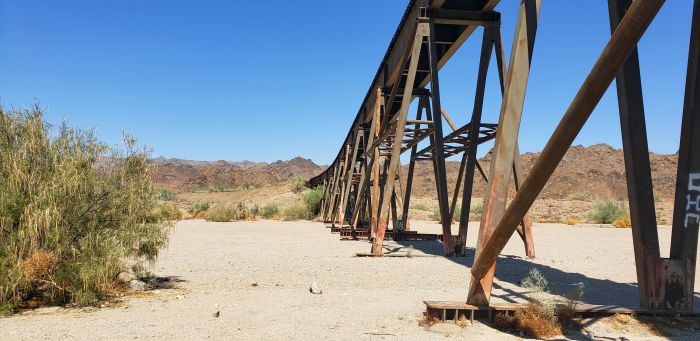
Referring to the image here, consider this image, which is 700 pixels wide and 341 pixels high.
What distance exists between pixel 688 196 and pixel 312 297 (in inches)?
169

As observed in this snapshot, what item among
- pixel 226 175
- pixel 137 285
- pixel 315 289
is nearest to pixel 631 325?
pixel 315 289

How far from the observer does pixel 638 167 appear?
4.54m

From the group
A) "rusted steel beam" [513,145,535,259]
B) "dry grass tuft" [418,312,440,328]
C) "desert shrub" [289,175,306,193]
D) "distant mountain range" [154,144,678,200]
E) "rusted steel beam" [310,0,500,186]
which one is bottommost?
"dry grass tuft" [418,312,440,328]

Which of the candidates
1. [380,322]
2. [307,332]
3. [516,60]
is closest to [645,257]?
[516,60]

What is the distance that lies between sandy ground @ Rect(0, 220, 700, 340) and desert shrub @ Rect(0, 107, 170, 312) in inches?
18.0

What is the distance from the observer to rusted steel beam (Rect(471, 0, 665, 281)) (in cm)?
284

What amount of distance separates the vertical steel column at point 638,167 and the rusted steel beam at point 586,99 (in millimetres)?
1564

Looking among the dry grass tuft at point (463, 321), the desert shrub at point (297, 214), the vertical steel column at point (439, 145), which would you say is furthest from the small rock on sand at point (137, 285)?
the desert shrub at point (297, 214)

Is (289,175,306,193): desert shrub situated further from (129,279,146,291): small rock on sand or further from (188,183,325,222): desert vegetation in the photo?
(129,279,146,291): small rock on sand

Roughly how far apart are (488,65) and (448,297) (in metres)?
5.56

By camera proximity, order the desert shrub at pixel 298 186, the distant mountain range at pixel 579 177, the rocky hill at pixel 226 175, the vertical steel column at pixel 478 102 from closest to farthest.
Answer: the vertical steel column at pixel 478 102
the desert shrub at pixel 298 186
the distant mountain range at pixel 579 177
the rocky hill at pixel 226 175

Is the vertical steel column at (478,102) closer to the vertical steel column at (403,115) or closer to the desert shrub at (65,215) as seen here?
the vertical steel column at (403,115)

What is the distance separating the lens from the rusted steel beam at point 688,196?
4477 mm

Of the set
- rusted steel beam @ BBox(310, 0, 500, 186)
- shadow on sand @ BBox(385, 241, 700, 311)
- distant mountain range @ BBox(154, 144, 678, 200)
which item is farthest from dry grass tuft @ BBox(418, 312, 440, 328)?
distant mountain range @ BBox(154, 144, 678, 200)
